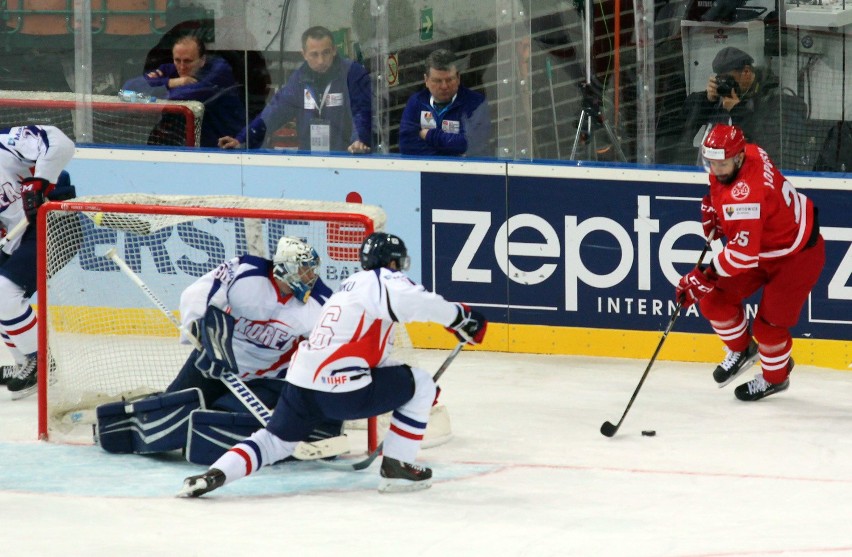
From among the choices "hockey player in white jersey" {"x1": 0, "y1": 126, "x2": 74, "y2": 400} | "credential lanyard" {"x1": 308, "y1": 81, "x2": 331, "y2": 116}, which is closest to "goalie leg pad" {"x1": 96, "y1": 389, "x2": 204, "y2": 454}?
"hockey player in white jersey" {"x1": 0, "y1": 126, "x2": 74, "y2": 400}

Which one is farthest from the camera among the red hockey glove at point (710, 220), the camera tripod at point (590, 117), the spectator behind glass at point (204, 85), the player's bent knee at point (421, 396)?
the spectator behind glass at point (204, 85)

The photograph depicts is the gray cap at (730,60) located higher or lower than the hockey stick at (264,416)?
higher

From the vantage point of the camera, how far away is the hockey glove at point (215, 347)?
5527 mm

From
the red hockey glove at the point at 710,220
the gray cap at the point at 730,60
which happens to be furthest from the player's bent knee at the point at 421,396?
the gray cap at the point at 730,60

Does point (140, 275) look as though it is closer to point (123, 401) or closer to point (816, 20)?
point (123, 401)

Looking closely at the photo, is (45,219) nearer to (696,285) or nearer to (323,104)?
(323,104)

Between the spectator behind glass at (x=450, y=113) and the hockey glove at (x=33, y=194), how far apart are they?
1874 millimetres

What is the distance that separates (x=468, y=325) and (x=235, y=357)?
3.32ft

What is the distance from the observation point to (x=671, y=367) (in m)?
7.17

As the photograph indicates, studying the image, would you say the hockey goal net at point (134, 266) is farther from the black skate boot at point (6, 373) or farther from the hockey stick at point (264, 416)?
the black skate boot at point (6, 373)

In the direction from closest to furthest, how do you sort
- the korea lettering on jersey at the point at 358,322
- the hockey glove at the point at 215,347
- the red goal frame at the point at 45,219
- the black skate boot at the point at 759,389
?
the korea lettering on jersey at the point at 358,322, the hockey glove at the point at 215,347, the red goal frame at the point at 45,219, the black skate boot at the point at 759,389

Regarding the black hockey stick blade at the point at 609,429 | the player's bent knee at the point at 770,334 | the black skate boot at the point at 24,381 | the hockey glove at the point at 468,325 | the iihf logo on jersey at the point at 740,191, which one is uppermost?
the iihf logo on jersey at the point at 740,191

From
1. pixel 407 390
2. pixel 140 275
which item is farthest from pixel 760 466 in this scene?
pixel 140 275

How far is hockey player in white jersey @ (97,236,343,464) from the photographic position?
17.9 ft
